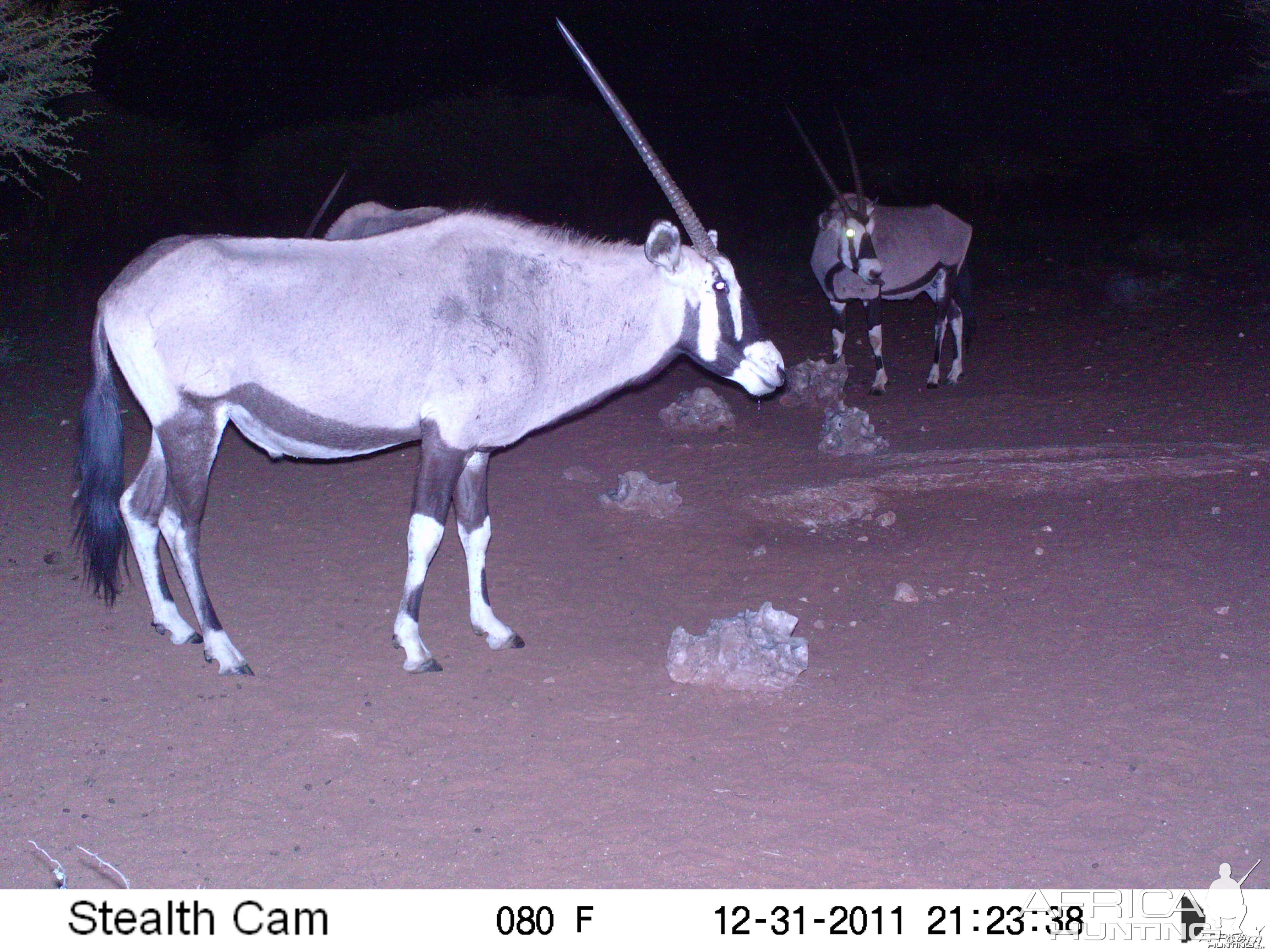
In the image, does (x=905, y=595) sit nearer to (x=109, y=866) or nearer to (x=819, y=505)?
(x=819, y=505)

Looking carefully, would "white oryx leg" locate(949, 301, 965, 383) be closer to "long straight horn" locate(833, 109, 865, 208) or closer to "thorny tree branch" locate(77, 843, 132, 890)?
"long straight horn" locate(833, 109, 865, 208)

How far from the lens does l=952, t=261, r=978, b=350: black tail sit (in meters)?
11.8

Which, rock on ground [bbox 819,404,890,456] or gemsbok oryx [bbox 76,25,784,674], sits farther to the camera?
rock on ground [bbox 819,404,890,456]

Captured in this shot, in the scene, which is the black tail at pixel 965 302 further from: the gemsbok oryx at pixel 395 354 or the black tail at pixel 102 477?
the black tail at pixel 102 477

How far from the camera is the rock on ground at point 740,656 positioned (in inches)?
200

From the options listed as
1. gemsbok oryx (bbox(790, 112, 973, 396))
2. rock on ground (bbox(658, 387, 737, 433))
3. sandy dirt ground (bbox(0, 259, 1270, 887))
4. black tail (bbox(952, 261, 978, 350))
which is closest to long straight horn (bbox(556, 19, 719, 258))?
sandy dirt ground (bbox(0, 259, 1270, 887))

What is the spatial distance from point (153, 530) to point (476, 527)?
5.28 ft

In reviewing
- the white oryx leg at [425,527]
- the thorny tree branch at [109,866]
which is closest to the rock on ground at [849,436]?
the white oryx leg at [425,527]

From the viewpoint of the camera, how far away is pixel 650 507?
7.51 m

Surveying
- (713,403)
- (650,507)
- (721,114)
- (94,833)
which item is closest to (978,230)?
(721,114)

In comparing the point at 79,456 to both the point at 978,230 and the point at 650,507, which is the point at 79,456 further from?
the point at 978,230

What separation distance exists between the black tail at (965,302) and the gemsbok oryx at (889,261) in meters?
0.01

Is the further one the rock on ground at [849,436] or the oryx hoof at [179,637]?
the rock on ground at [849,436]

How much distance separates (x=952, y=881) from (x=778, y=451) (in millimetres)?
5478
